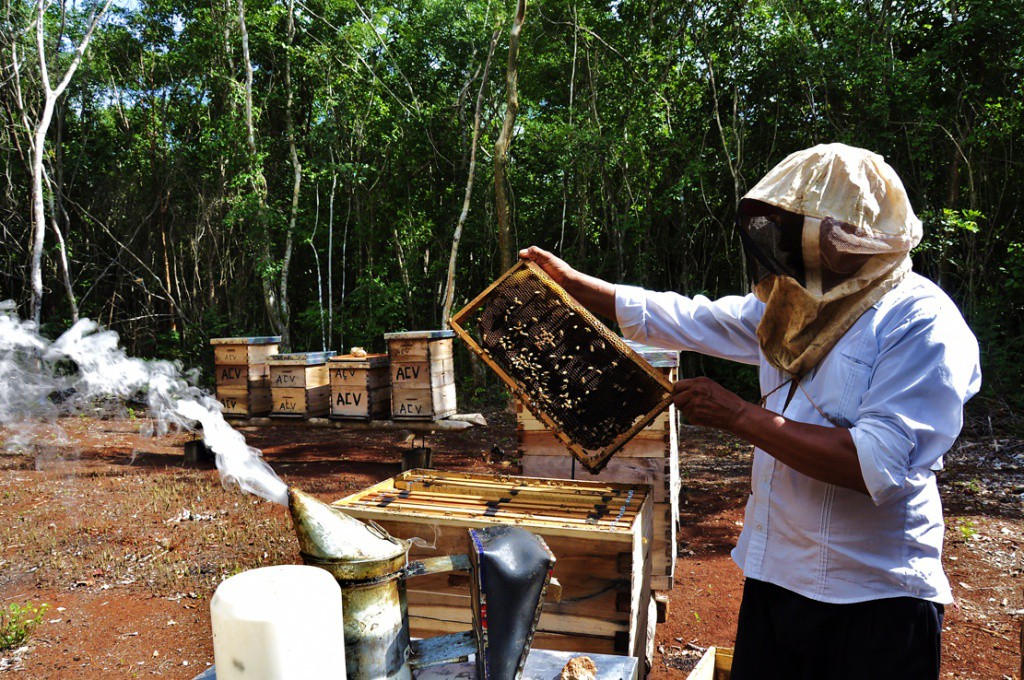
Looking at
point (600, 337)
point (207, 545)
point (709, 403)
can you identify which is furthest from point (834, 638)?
point (207, 545)

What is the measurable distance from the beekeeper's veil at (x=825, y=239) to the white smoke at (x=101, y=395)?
1.26 meters

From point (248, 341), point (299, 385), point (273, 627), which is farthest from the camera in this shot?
point (248, 341)

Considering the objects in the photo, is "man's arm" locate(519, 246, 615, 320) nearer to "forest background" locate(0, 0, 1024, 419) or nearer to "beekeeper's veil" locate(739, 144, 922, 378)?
"beekeeper's veil" locate(739, 144, 922, 378)

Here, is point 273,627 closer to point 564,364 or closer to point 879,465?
point 879,465

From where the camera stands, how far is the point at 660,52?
10.9 m

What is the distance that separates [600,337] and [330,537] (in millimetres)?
1616

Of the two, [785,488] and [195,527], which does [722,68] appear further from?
[785,488]

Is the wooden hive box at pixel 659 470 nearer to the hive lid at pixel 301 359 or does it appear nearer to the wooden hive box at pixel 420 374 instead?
the wooden hive box at pixel 420 374

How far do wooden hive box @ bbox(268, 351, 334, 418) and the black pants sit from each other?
5.52 m

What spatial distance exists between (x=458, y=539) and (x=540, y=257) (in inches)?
42.6

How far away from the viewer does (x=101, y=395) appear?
446 inches

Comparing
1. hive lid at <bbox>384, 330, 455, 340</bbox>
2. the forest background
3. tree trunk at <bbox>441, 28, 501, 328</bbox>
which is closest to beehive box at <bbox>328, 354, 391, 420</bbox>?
hive lid at <bbox>384, 330, 455, 340</bbox>

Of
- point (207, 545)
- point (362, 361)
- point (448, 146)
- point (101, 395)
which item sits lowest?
point (207, 545)

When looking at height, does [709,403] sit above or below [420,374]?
above
